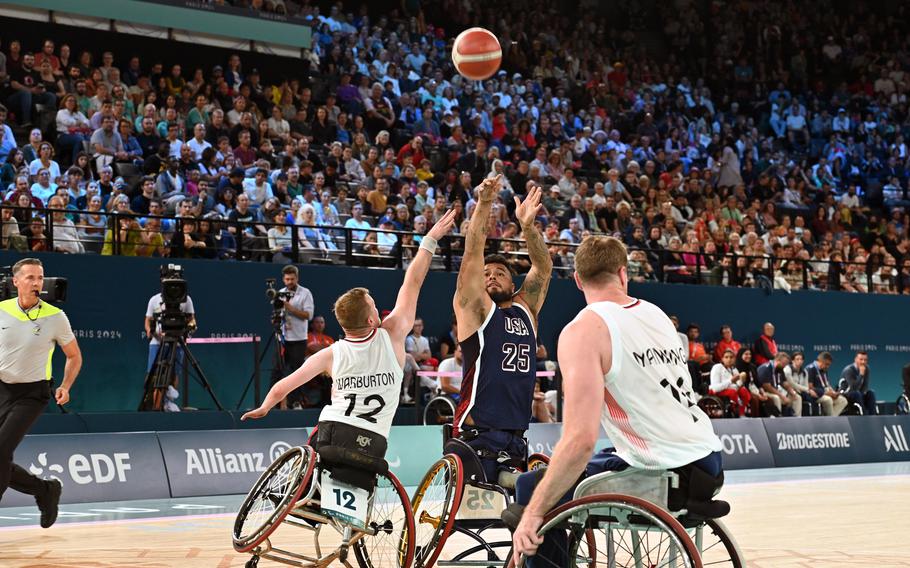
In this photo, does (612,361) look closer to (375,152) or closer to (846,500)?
(846,500)

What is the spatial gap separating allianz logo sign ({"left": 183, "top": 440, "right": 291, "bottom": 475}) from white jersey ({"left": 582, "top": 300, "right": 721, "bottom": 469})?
31.8 feet

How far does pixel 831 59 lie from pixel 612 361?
36513 mm

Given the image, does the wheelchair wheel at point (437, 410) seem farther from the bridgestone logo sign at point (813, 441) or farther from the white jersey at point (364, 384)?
the white jersey at point (364, 384)

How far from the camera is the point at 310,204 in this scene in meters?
20.2

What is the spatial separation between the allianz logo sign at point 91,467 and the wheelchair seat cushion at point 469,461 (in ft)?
24.2

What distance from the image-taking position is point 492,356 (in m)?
8.00

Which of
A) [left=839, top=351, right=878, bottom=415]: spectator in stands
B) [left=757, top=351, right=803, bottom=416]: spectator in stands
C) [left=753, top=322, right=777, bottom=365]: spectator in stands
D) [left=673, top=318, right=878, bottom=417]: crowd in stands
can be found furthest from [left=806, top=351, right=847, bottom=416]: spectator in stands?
[left=753, top=322, right=777, bottom=365]: spectator in stands

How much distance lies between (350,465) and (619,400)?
284 cm

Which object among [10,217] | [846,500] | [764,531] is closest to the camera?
[764,531]

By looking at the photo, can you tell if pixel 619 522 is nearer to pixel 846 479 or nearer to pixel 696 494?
pixel 696 494

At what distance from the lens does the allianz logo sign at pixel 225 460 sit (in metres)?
14.7

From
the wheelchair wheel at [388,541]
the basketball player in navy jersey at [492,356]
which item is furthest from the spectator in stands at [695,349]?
the basketball player in navy jersey at [492,356]

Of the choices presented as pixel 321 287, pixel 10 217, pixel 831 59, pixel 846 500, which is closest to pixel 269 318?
pixel 321 287

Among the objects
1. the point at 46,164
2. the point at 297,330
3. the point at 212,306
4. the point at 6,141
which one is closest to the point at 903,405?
the point at 297,330
